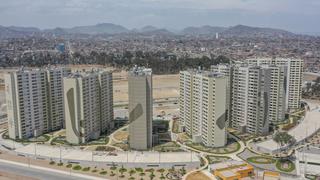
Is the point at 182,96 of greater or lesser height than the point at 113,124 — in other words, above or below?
above

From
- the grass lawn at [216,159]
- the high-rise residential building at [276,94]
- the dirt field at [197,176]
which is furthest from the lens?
the high-rise residential building at [276,94]

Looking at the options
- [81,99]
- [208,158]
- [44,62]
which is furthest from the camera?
[44,62]

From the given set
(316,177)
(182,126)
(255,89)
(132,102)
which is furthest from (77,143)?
(316,177)

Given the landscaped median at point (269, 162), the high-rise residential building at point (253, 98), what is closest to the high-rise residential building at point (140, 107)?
the landscaped median at point (269, 162)

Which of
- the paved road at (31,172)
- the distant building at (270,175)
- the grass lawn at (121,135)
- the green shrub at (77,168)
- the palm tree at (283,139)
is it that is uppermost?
the palm tree at (283,139)

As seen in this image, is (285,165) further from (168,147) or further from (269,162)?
(168,147)

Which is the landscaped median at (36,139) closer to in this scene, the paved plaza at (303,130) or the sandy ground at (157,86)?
the sandy ground at (157,86)

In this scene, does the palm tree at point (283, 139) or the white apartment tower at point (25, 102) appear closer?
the palm tree at point (283, 139)

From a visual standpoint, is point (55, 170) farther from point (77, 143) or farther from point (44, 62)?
point (44, 62)
